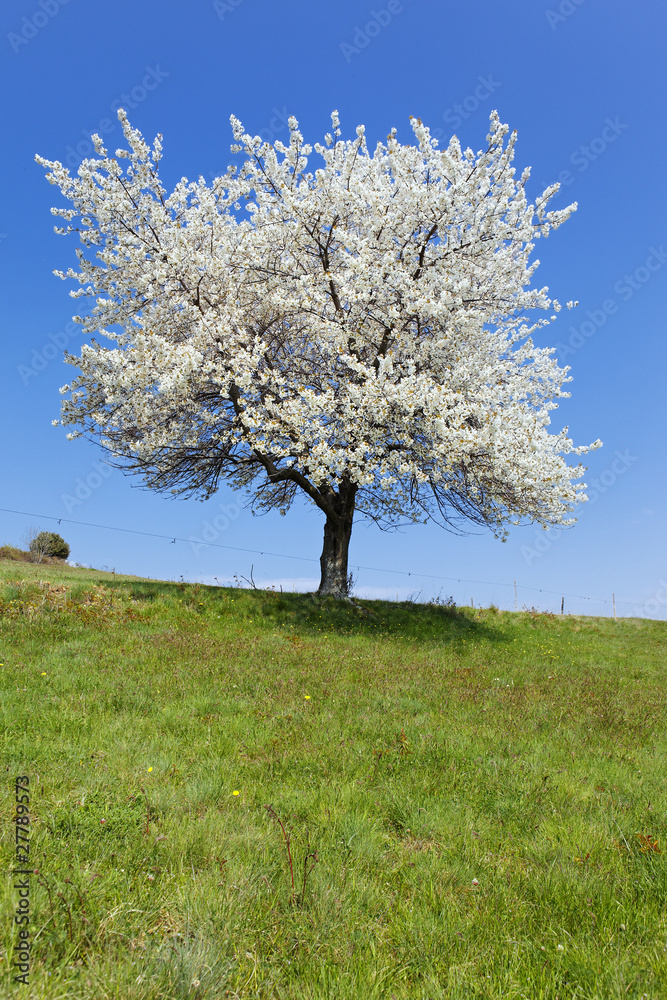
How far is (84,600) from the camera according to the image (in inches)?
583

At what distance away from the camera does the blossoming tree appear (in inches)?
677

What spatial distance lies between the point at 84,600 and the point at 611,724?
12.6 meters

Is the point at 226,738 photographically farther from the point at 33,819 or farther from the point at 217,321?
the point at 217,321

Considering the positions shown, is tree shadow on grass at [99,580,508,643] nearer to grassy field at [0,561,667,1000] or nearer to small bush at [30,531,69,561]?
grassy field at [0,561,667,1000]

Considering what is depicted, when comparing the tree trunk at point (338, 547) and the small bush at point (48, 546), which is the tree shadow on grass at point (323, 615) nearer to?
the tree trunk at point (338, 547)

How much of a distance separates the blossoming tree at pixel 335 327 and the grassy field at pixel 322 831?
26.3ft

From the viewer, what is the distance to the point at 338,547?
2128cm

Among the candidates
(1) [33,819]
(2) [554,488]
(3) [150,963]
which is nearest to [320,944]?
(3) [150,963]

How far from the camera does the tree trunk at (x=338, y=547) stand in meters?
21.2

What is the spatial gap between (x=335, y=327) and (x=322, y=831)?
15.9m

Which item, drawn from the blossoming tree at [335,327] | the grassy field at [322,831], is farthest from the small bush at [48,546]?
the grassy field at [322,831]

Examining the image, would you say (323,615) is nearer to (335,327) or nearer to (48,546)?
(335,327)

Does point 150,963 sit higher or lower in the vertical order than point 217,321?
lower

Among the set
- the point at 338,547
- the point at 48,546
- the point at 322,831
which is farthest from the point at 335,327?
the point at 48,546
